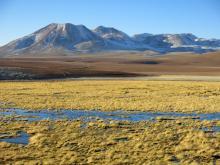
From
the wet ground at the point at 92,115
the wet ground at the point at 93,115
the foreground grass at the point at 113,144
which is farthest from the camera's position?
the wet ground at the point at 93,115

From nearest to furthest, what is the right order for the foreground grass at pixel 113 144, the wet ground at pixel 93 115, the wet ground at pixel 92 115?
the foreground grass at pixel 113 144
the wet ground at pixel 92 115
the wet ground at pixel 93 115

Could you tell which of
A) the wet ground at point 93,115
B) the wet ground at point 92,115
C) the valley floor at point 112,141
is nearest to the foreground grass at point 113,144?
the valley floor at point 112,141

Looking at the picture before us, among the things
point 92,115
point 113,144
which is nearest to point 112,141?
point 113,144

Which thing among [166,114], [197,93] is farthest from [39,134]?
[197,93]

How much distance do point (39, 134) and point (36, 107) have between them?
50.3ft

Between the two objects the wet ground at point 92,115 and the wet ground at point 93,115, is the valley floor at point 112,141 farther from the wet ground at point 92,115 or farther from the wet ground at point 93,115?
the wet ground at point 93,115

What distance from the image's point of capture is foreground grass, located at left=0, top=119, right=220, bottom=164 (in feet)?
62.0

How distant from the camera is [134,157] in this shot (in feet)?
63.0

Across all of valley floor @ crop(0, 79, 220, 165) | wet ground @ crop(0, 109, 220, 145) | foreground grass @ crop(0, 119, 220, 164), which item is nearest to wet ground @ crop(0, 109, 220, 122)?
wet ground @ crop(0, 109, 220, 145)

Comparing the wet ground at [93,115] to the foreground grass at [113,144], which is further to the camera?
the wet ground at [93,115]

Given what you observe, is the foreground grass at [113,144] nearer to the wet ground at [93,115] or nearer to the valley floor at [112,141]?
the valley floor at [112,141]

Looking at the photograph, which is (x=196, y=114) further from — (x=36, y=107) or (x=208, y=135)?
(x=36, y=107)

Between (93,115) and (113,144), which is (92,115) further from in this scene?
(113,144)

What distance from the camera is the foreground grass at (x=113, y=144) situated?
18.9 meters
